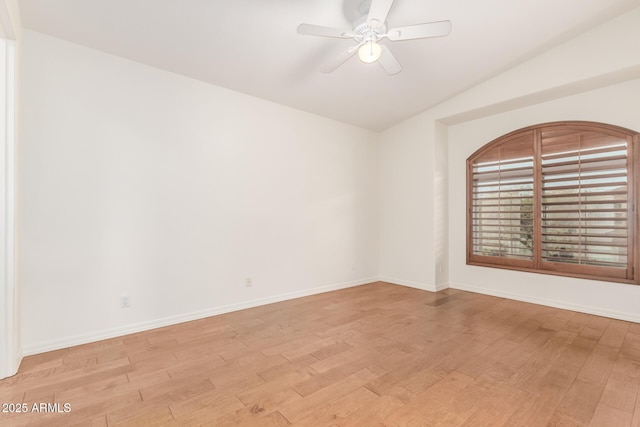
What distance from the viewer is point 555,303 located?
3865 mm

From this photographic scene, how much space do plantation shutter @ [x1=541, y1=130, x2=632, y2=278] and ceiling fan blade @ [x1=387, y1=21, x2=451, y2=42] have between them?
8.86 feet

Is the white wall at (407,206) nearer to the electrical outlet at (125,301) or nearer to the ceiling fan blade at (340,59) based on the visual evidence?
the ceiling fan blade at (340,59)

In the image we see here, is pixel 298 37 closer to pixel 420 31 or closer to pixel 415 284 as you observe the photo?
pixel 420 31

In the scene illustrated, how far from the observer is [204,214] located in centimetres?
347

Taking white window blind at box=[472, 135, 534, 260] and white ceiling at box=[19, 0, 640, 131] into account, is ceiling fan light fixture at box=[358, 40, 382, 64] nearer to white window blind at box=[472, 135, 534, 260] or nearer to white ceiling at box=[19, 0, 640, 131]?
white ceiling at box=[19, 0, 640, 131]

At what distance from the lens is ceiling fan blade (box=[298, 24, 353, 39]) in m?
2.30

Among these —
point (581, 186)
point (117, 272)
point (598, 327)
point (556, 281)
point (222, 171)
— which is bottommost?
point (598, 327)

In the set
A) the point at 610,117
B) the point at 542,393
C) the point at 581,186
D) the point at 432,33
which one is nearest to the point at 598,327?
the point at 581,186

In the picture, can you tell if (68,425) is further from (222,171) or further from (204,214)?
(222,171)

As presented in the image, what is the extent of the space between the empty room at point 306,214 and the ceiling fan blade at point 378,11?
0.01m

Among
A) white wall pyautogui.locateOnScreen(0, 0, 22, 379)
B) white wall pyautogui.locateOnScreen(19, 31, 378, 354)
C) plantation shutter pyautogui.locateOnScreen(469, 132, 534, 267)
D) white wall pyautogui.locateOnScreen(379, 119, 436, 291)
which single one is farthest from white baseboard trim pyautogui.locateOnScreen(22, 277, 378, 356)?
plantation shutter pyautogui.locateOnScreen(469, 132, 534, 267)

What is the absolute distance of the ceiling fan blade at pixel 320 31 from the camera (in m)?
2.30

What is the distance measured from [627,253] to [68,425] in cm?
523

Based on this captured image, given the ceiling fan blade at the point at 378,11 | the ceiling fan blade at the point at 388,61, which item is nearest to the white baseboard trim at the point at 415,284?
the ceiling fan blade at the point at 388,61
